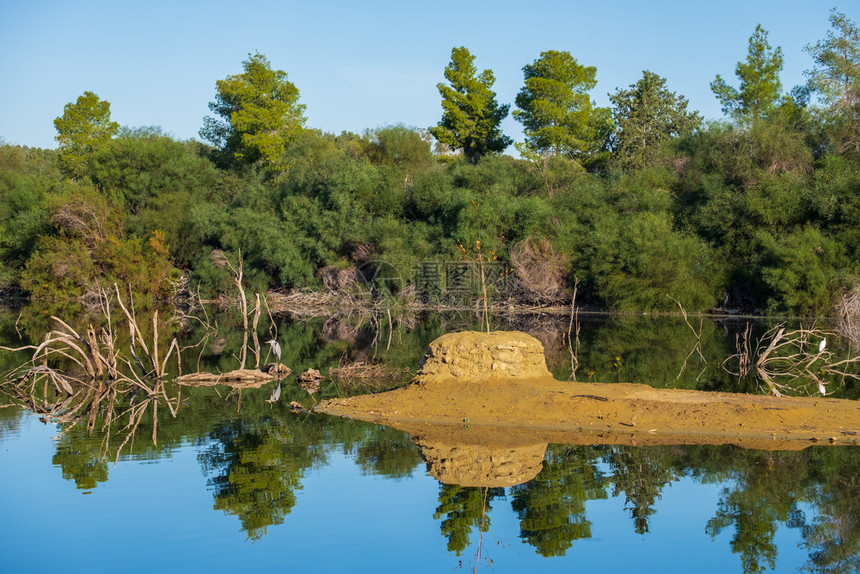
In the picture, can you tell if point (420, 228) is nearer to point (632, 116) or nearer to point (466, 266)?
point (466, 266)

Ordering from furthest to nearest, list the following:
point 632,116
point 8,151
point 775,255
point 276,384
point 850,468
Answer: point 8,151
point 632,116
point 775,255
point 276,384
point 850,468

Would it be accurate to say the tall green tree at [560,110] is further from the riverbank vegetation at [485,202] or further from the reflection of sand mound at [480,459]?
the reflection of sand mound at [480,459]

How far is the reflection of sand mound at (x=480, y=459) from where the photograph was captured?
9422 mm

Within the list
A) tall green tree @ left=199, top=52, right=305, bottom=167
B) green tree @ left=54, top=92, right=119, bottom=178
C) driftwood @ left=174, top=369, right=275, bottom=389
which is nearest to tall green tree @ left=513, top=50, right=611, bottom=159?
tall green tree @ left=199, top=52, right=305, bottom=167

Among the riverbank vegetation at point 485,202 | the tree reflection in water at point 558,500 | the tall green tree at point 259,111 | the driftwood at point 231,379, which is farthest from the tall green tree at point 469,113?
the tree reflection in water at point 558,500

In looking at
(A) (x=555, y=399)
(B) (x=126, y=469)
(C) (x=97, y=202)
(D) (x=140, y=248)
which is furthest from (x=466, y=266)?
(B) (x=126, y=469)

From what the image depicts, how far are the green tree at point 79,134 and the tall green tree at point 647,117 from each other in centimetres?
3481

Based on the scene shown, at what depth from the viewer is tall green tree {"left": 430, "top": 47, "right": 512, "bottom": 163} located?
55.8 meters

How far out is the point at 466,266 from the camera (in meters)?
41.1

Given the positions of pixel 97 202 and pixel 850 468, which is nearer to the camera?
pixel 850 468

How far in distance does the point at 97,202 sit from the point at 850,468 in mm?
45038

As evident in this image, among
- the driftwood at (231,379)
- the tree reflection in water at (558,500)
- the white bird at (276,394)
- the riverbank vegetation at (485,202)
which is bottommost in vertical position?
the tree reflection in water at (558,500)

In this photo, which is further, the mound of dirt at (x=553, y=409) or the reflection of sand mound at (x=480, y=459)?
the mound of dirt at (x=553, y=409)

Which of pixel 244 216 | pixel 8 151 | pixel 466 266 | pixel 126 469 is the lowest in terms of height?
pixel 126 469
